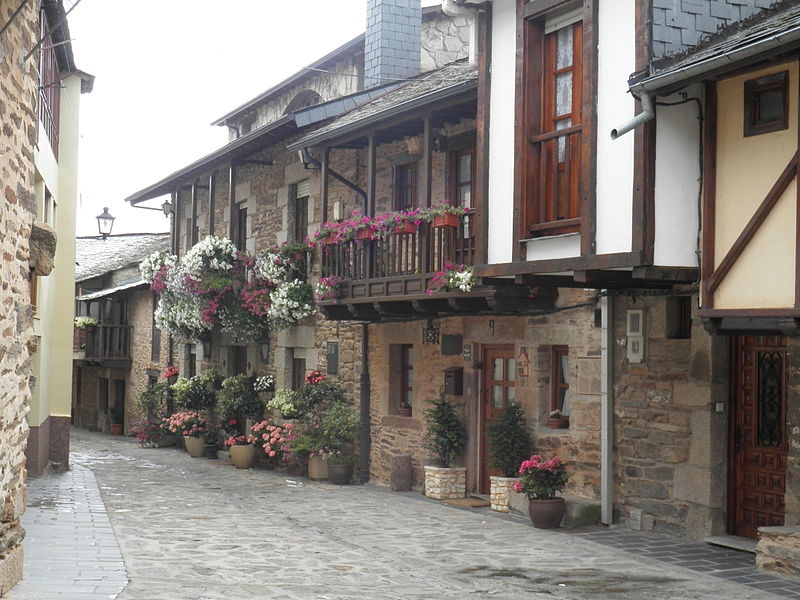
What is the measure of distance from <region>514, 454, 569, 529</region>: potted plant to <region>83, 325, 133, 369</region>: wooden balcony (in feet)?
65.7

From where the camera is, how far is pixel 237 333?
18.5 metres

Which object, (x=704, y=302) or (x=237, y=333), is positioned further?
(x=237, y=333)

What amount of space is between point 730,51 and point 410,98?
266 inches

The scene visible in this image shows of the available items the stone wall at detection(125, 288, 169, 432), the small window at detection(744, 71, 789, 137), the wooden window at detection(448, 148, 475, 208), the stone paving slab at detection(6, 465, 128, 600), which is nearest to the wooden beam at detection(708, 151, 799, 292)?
the small window at detection(744, 71, 789, 137)

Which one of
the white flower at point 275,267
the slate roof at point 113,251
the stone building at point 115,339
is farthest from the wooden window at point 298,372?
the slate roof at point 113,251

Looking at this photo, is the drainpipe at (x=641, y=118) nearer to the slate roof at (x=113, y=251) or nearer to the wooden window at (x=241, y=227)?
the wooden window at (x=241, y=227)

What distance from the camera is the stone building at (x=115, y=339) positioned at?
27.7m

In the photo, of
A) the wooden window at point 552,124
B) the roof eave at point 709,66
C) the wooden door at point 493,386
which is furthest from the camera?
the wooden door at point 493,386

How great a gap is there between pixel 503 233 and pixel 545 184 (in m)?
0.64

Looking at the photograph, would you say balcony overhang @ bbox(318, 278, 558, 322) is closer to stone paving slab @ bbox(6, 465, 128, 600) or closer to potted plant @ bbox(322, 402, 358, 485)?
potted plant @ bbox(322, 402, 358, 485)

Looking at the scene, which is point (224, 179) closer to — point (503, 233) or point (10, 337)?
point (503, 233)

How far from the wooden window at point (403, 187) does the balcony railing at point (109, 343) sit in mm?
15955

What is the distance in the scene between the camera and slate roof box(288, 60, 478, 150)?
38.7ft

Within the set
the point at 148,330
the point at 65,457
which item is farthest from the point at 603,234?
the point at 148,330
